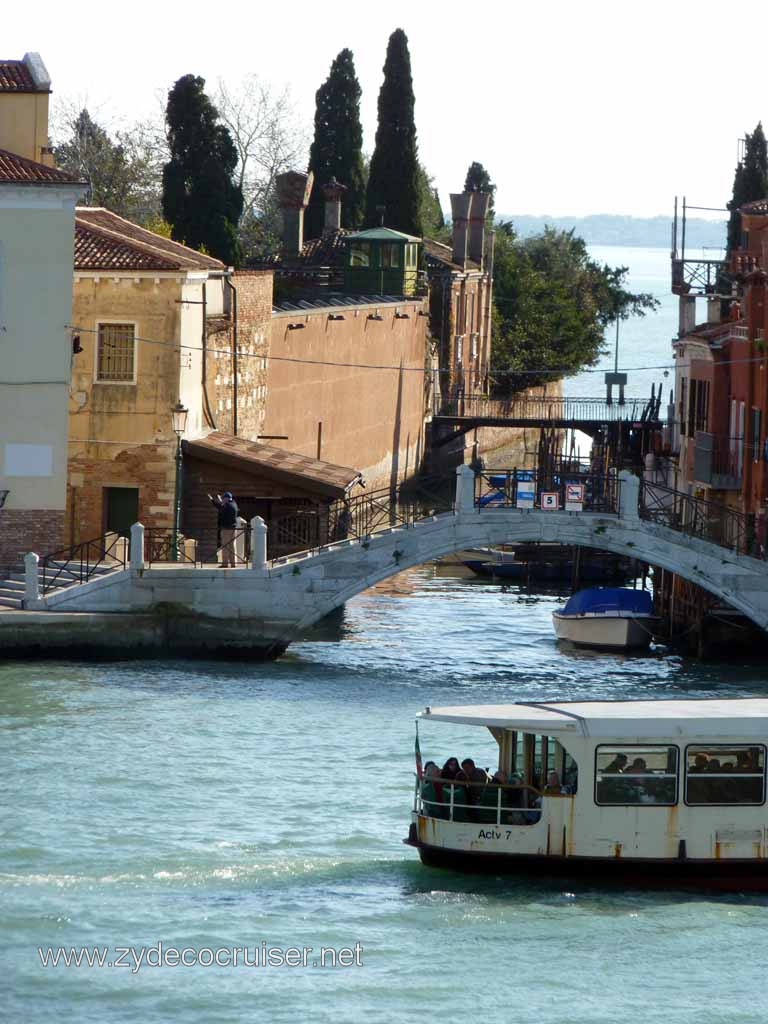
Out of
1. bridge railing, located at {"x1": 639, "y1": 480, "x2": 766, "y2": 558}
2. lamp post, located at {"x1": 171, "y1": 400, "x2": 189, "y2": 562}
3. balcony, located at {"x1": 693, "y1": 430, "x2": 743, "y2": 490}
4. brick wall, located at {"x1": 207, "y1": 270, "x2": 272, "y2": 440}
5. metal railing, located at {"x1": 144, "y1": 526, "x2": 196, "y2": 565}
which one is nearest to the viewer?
bridge railing, located at {"x1": 639, "y1": 480, "x2": 766, "y2": 558}

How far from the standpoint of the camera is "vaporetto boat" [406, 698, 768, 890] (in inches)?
870

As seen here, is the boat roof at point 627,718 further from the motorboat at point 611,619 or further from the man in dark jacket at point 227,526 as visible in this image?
the motorboat at point 611,619

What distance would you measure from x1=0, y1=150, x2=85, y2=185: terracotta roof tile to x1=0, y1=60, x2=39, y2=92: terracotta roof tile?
8.50ft

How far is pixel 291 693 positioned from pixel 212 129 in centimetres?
2917

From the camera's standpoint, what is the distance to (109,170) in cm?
7012

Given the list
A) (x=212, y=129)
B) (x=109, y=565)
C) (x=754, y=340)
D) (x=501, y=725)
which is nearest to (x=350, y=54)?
(x=212, y=129)

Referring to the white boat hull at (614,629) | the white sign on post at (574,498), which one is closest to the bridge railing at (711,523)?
the white sign on post at (574,498)

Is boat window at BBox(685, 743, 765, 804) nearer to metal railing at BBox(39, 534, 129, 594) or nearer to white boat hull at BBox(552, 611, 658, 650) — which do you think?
metal railing at BBox(39, 534, 129, 594)

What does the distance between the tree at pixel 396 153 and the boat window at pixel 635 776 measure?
48.0 metres

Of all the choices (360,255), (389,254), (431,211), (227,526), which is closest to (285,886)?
(227,526)

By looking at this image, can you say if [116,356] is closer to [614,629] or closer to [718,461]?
[614,629]

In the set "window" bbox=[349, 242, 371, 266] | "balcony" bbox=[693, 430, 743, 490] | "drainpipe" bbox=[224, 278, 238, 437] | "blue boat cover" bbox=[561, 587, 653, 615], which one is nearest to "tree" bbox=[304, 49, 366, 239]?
"window" bbox=[349, 242, 371, 266]

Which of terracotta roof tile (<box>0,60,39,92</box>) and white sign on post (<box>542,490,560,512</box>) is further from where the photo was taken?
terracotta roof tile (<box>0,60,39,92</box>)

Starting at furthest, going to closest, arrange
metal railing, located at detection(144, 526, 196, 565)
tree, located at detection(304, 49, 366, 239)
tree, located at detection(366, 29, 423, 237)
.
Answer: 1. tree, located at detection(304, 49, 366, 239)
2. tree, located at detection(366, 29, 423, 237)
3. metal railing, located at detection(144, 526, 196, 565)
